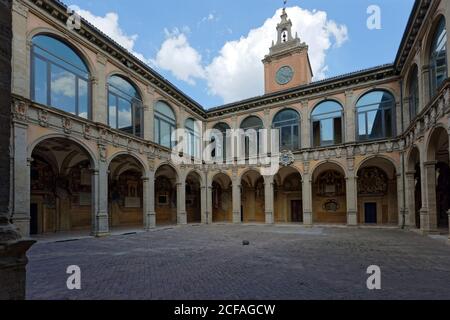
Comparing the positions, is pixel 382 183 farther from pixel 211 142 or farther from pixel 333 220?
pixel 211 142

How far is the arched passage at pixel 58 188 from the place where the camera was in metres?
15.4

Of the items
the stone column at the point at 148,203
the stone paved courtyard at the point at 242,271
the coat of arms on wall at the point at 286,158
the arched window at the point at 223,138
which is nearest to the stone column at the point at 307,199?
the coat of arms on wall at the point at 286,158

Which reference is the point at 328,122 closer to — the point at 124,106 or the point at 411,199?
the point at 411,199

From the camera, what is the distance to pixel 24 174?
10.6 m

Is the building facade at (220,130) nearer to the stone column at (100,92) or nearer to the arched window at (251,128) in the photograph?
the stone column at (100,92)

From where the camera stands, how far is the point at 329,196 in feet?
75.9

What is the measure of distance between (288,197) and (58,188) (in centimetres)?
1786

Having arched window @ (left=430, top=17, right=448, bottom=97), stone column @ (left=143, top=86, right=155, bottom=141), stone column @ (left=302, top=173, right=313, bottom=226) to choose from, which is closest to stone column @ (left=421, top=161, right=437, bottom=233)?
arched window @ (left=430, top=17, right=448, bottom=97)

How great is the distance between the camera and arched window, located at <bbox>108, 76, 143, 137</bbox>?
15742 millimetres

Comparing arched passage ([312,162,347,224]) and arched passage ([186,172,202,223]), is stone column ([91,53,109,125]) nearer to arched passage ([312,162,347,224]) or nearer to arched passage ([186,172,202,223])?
arched passage ([186,172,202,223])

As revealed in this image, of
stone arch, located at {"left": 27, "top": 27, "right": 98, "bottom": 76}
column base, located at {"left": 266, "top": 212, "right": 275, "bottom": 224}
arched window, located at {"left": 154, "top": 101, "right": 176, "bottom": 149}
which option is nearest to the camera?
stone arch, located at {"left": 27, "top": 27, "right": 98, "bottom": 76}

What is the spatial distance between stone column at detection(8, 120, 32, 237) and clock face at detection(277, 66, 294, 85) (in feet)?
71.6
